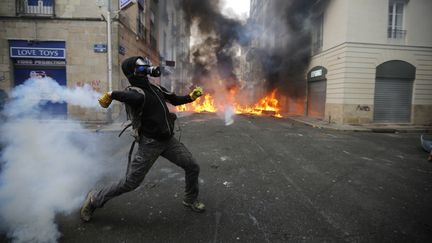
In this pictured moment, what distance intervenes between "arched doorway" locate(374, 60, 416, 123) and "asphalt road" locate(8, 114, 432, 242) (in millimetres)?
10249

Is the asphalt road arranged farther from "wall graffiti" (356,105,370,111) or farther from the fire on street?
"wall graffiti" (356,105,370,111)

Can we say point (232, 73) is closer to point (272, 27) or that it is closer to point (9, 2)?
point (272, 27)

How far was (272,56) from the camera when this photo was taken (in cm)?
2583

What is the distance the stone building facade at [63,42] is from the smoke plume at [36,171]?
880 cm

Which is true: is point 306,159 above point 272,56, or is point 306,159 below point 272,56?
below

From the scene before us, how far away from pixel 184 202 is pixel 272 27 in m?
26.4

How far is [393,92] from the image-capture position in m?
15.5

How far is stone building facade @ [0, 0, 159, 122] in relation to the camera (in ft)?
40.8

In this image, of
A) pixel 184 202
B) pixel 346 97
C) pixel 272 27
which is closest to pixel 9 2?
pixel 184 202

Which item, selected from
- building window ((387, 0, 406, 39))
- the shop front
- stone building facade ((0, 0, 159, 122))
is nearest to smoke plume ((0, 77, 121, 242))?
stone building facade ((0, 0, 159, 122))

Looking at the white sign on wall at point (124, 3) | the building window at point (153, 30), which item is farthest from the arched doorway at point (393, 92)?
the building window at point (153, 30)

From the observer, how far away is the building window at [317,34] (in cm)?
1800

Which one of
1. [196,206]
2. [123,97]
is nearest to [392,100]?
[196,206]

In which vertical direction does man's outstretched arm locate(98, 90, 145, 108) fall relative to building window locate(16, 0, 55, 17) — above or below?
below
